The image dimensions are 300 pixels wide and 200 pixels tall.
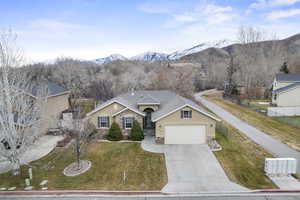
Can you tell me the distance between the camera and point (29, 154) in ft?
50.5

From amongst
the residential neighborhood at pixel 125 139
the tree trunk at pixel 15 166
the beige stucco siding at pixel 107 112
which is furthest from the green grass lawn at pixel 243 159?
the tree trunk at pixel 15 166

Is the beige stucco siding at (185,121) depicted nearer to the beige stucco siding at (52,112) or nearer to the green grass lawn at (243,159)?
the green grass lawn at (243,159)

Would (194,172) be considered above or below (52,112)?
below

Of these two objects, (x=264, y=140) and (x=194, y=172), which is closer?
(x=194, y=172)

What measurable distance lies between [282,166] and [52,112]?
22.8m

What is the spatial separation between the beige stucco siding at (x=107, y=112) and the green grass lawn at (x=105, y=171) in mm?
3891

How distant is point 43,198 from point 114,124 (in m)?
9.06

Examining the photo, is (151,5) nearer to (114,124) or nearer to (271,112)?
(114,124)

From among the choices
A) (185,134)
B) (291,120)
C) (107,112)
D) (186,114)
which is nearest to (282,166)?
(185,134)

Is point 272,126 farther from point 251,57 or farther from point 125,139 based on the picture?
point 251,57

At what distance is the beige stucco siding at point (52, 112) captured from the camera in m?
20.0

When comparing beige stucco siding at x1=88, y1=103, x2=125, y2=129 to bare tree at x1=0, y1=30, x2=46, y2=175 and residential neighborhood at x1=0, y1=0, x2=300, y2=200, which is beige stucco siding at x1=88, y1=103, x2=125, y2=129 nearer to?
residential neighborhood at x1=0, y1=0, x2=300, y2=200

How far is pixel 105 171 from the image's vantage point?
12.6 meters

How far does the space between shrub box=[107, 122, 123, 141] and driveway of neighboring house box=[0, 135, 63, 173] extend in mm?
5135
